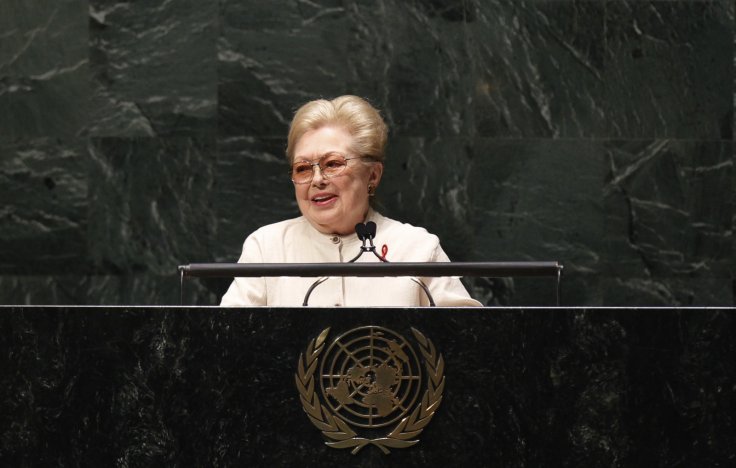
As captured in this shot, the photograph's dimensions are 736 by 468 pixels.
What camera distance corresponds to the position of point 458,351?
243 centimetres

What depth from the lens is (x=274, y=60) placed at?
4.79 meters

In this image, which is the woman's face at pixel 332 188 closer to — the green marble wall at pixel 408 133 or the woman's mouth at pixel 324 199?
the woman's mouth at pixel 324 199

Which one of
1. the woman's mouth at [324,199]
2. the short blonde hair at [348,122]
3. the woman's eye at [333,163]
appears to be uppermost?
the short blonde hair at [348,122]

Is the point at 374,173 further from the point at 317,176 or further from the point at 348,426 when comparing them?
the point at 348,426

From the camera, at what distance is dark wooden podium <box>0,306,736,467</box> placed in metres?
2.39

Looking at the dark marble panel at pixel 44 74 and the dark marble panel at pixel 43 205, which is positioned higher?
the dark marble panel at pixel 44 74

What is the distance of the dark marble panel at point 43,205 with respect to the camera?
481 cm

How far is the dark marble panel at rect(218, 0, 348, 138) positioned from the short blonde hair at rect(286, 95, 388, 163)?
1.02m

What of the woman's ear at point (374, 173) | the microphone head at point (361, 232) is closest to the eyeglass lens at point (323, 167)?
the woman's ear at point (374, 173)

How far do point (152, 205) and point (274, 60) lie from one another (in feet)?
2.69

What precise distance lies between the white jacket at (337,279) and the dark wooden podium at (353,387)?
98 cm

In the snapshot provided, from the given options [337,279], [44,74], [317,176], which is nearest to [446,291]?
[337,279]

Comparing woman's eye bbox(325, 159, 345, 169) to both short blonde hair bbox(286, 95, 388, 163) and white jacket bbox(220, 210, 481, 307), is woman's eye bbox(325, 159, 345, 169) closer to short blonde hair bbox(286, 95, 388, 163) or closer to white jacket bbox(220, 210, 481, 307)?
short blonde hair bbox(286, 95, 388, 163)

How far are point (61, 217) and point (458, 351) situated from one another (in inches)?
113
